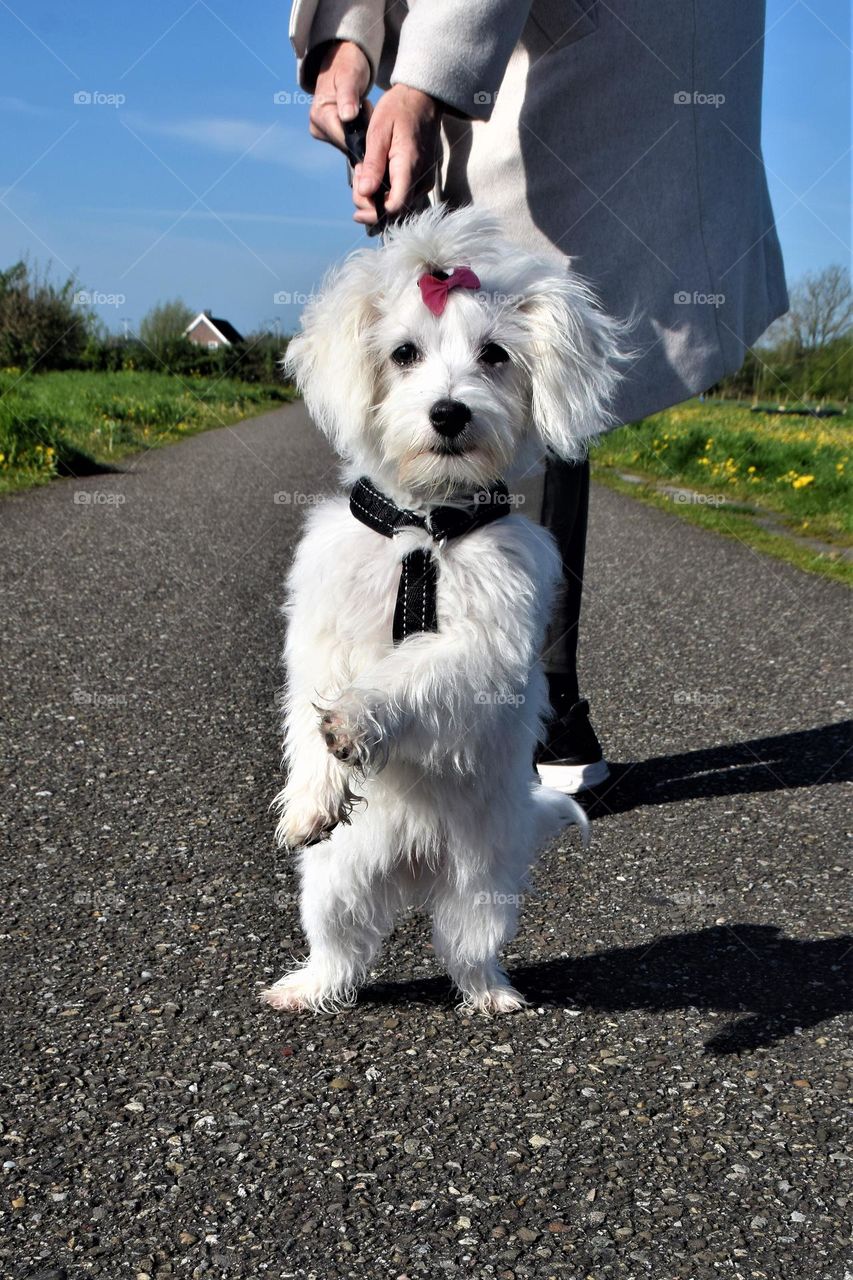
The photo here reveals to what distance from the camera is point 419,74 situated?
9.77 ft

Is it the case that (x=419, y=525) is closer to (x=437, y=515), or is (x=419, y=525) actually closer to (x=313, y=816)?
(x=437, y=515)

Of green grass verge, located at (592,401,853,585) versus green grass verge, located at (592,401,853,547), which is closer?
green grass verge, located at (592,401,853,585)

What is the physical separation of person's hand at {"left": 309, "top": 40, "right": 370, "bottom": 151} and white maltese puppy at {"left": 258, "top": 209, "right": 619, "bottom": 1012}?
1.27 ft

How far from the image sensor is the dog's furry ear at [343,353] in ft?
9.80

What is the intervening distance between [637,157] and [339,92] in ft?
3.27

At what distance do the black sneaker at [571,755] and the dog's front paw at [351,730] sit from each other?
209cm

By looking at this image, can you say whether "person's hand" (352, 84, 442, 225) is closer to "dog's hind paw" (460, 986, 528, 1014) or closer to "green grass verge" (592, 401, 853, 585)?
"dog's hind paw" (460, 986, 528, 1014)

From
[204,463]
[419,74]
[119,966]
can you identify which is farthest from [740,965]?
[204,463]

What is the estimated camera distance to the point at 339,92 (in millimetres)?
3254

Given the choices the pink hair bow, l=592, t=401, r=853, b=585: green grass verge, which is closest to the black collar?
the pink hair bow

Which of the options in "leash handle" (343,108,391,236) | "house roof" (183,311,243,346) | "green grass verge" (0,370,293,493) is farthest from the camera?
"house roof" (183,311,243,346)

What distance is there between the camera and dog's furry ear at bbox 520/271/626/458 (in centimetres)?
300

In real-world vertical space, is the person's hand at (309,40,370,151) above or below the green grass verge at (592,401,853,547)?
above

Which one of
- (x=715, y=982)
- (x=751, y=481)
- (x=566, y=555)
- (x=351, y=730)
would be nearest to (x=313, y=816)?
(x=351, y=730)
